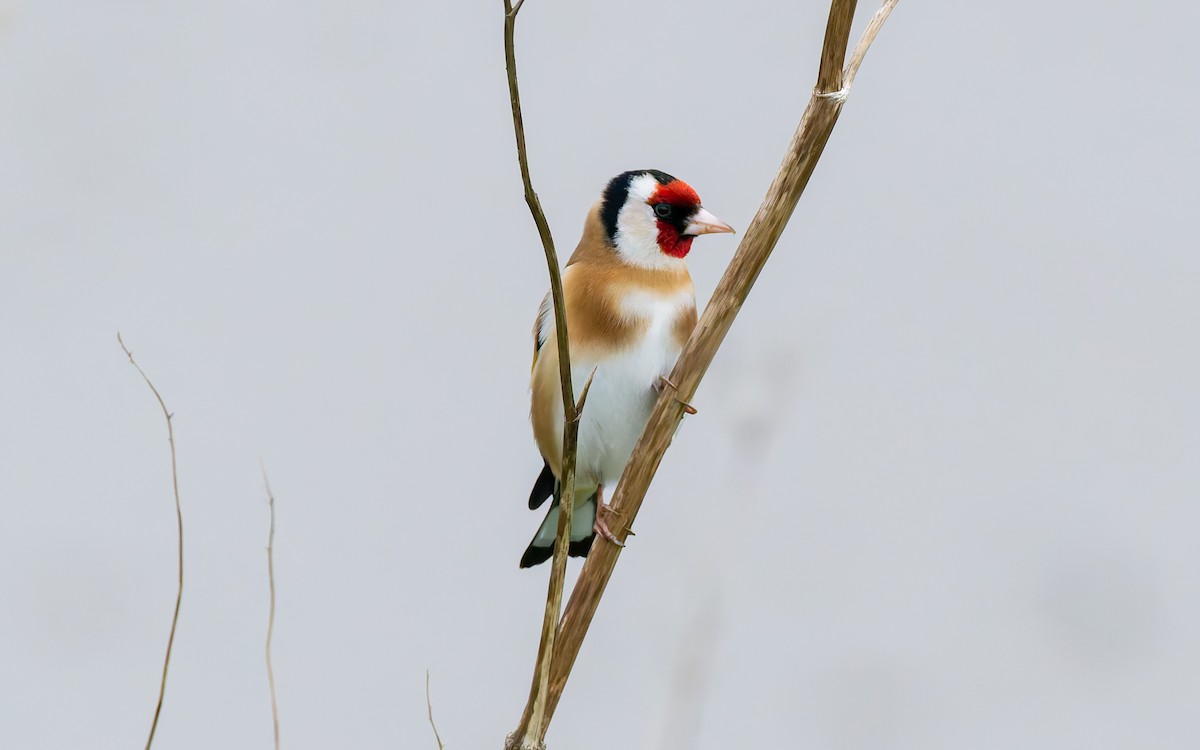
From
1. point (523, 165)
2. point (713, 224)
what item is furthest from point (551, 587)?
point (713, 224)

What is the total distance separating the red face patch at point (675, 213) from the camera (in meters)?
2.03

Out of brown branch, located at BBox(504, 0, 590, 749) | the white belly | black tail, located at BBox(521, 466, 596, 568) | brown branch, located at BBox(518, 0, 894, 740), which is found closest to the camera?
brown branch, located at BBox(504, 0, 590, 749)

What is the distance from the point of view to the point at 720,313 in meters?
1.44

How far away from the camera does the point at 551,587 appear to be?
1222 mm

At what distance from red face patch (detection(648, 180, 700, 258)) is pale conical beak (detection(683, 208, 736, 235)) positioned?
0.02 metres

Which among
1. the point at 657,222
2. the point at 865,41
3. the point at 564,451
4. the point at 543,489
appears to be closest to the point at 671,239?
the point at 657,222

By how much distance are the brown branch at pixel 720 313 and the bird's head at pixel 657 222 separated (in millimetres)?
Answer: 570

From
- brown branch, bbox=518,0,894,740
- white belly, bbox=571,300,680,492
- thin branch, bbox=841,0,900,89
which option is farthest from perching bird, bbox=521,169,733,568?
thin branch, bbox=841,0,900,89

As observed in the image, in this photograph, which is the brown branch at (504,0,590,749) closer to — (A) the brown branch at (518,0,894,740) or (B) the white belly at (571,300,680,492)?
(A) the brown branch at (518,0,894,740)

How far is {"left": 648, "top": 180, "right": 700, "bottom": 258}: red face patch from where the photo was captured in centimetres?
203

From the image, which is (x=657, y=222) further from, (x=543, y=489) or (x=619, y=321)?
(x=543, y=489)

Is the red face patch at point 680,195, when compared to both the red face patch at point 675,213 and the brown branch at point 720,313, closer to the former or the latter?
the red face patch at point 675,213

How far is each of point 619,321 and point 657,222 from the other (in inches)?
8.2

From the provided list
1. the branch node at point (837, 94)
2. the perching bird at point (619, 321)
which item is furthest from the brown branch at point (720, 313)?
the perching bird at point (619, 321)
